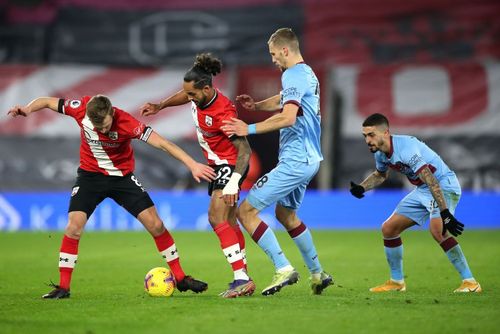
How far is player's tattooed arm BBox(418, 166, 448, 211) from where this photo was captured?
8.26m

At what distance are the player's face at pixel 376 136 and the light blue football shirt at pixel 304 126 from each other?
0.49 meters

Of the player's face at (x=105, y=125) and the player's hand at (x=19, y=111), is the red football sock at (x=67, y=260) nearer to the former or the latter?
the player's face at (x=105, y=125)

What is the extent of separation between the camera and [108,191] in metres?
8.63

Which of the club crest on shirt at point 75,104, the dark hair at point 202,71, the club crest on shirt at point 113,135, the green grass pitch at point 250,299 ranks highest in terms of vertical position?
the dark hair at point 202,71

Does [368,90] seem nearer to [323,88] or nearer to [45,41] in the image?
[323,88]

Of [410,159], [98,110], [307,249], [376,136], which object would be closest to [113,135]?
[98,110]

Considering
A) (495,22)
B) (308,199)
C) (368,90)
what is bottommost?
(308,199)

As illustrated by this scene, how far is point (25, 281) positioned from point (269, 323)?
4316 millimetres

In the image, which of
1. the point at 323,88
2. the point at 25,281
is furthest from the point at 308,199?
the point at 25,281

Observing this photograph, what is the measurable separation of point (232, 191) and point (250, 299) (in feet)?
3.18

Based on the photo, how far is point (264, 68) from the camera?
20.5 meters

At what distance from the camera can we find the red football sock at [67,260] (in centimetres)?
836

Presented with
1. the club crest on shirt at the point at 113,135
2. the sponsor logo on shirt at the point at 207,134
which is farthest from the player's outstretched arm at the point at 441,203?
the club crest on shirt at the point at 113,135

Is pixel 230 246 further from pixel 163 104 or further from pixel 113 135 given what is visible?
pixel 163 104
